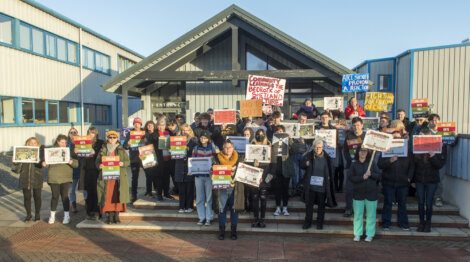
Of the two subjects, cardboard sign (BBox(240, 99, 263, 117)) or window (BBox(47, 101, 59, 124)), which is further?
window (BBox(47, 101, 59, 124))

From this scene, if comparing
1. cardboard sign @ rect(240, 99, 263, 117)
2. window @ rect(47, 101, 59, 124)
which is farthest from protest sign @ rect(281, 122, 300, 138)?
window @ rect(47, 101, 59, 124)

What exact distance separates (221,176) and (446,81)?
11.1 m

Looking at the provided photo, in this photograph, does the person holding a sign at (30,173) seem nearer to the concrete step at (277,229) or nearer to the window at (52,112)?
the concrete step at (277,229)

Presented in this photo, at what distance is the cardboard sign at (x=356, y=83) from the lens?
10094mm

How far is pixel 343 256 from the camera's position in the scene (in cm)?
611

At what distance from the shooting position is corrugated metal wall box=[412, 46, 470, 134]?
1320cm

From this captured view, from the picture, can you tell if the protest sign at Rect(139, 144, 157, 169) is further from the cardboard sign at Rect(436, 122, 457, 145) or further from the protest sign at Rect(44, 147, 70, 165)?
the cardboard sign at Rect(436, 122, 457, 145)

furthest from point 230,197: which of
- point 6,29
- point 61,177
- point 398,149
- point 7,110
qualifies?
point 6,29

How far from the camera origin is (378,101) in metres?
10.0

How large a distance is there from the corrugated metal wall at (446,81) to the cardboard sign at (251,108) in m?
8.00

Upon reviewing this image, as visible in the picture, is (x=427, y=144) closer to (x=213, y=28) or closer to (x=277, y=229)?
(x=277, y=229)

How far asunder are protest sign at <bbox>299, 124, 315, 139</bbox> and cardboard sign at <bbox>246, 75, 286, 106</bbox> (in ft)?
7.29

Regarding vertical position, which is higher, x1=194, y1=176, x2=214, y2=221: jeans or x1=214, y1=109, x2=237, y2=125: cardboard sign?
x1=214, y1=109, x2=237, y2=125: cardboard sign

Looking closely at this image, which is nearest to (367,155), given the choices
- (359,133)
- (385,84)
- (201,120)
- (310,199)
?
(359,133)
